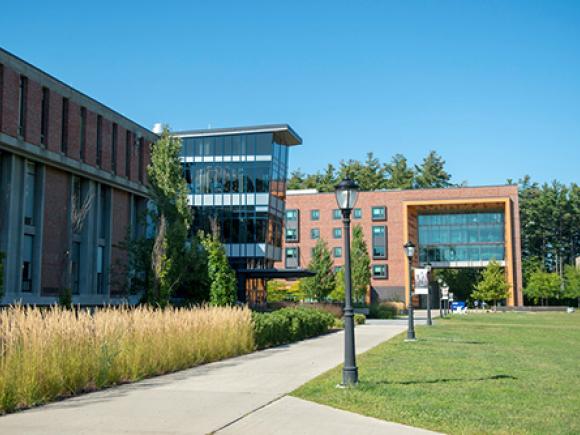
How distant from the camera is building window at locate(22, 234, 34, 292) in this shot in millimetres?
30859

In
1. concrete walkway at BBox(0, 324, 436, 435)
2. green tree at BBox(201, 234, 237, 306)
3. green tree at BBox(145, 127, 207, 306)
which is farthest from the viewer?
green tree at BBox(201, 234, 237, 306)

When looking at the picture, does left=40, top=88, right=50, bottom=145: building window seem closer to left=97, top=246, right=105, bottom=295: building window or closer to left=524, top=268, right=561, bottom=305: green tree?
left=97, top=246, right=105, bottom=295: building window

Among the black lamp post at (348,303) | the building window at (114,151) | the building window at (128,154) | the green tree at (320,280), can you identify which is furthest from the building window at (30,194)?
the green tree at (320,280)

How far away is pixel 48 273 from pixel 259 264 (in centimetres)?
2170

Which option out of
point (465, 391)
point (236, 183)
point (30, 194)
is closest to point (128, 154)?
point (30, 194)

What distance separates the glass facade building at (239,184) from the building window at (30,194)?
20350 millimetres

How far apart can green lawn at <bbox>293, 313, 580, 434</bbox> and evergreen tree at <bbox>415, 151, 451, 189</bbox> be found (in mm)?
104304

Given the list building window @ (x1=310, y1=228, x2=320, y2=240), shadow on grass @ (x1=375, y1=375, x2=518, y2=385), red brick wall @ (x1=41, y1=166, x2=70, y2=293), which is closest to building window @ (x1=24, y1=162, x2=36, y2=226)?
red brick wall @ (x1=41, y1=166, x2=70, y2=293)

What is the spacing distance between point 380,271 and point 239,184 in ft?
129

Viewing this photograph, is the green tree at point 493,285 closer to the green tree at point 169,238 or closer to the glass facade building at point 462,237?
the glass facade building at point 462,237

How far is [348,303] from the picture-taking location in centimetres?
1174

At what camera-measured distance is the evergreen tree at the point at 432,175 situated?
122m

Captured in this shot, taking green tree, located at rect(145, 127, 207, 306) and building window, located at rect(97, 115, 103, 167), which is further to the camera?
building window, located at rect(97, 115, 103, 167)

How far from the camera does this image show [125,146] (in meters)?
38.3
